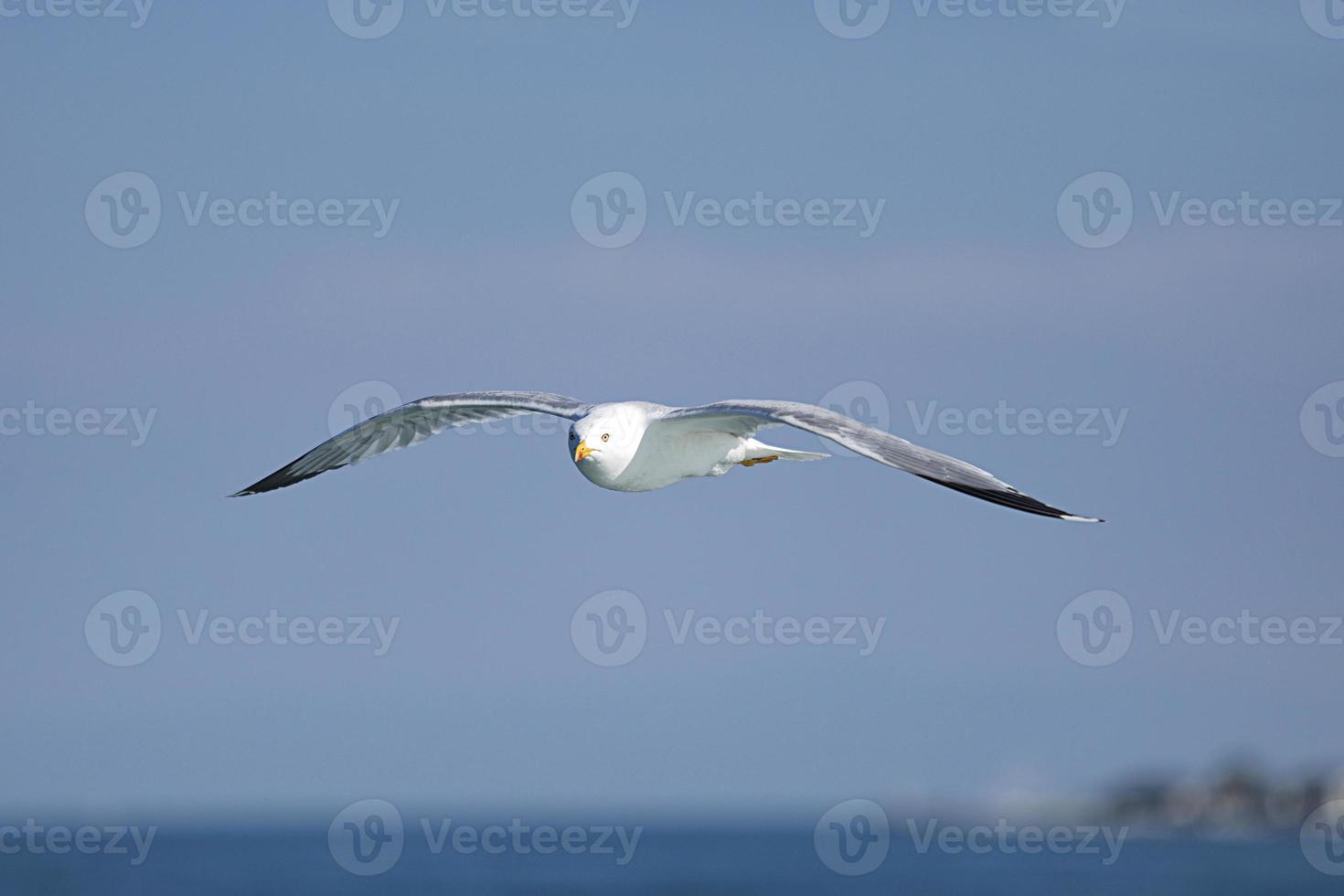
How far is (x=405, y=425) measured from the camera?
73.2 ft

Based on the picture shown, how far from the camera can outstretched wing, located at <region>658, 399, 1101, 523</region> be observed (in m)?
15.5

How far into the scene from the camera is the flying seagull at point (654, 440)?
633 inches

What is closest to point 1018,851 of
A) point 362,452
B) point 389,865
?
point 389,865

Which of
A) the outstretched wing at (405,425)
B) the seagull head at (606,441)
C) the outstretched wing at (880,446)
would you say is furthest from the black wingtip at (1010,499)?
the outstretched wing at (405,425)

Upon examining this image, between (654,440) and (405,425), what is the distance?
4.34 m

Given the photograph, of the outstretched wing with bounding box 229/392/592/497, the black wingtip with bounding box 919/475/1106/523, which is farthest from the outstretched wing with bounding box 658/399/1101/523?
the outstretched wing with bounding box 229/392/592/497

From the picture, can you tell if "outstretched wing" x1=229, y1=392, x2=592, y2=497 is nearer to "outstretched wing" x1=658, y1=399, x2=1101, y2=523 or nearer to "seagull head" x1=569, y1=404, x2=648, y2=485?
"seagull head" x1=569, y1=404, x2=648, y2=485

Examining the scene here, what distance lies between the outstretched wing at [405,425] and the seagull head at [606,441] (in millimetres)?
1940

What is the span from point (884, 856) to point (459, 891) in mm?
44019

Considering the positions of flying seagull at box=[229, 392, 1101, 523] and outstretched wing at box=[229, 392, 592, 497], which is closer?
flying seagull at box=[229, 392, 1101, 523]

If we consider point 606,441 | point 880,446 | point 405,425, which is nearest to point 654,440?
point 606,441

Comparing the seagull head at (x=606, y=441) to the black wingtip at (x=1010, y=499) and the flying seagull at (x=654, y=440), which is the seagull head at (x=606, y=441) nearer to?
the flying seagull at (x=654, y=440)

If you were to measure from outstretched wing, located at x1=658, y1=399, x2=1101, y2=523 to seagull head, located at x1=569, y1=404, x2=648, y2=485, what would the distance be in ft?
1.43

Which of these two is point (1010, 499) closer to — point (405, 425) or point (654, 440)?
point (654, 440)
